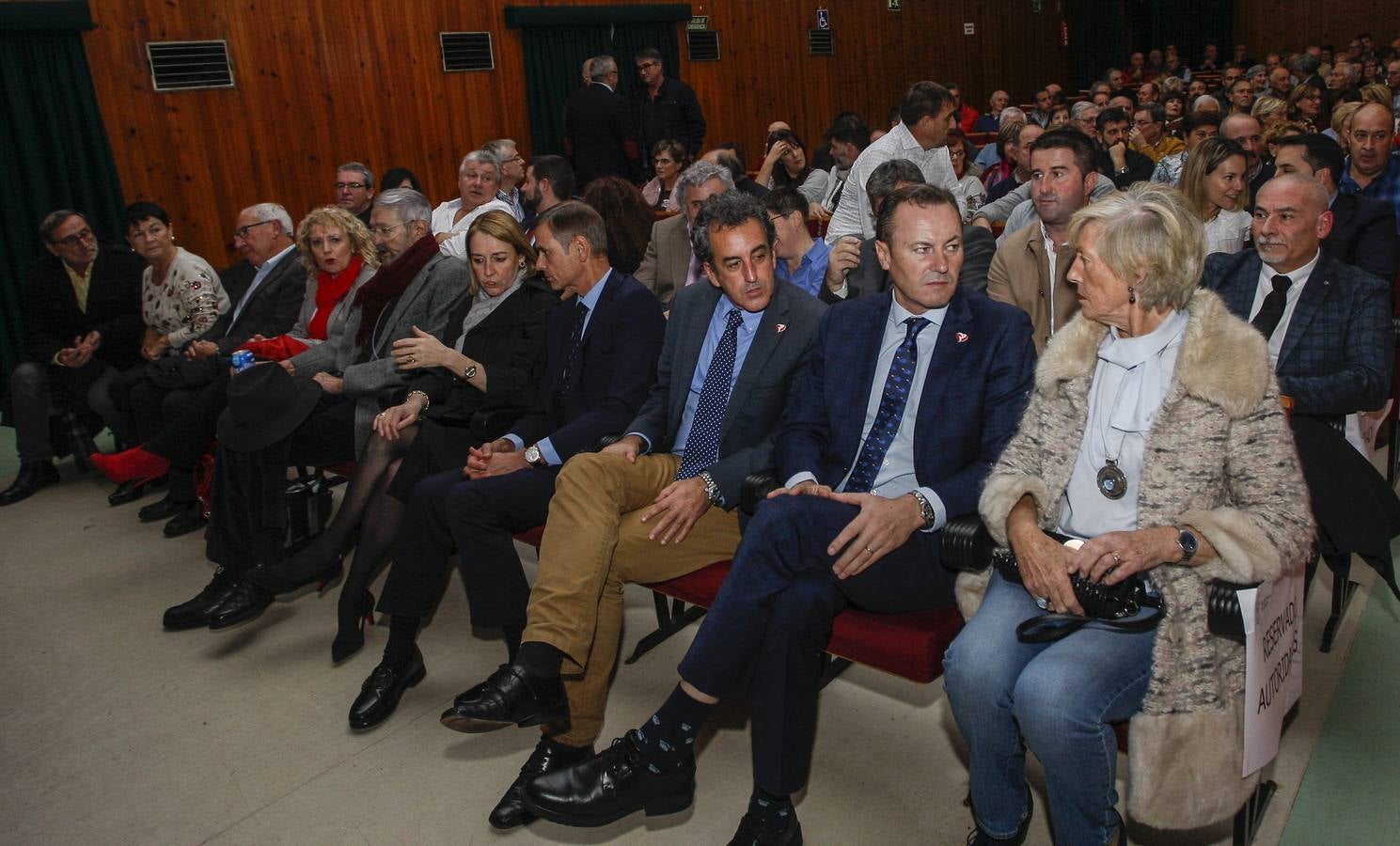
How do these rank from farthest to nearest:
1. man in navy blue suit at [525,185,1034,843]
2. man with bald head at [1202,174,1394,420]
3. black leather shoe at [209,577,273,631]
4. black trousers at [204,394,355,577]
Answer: black trousers at [204,394,355,577] → black leather shoe at [209,577,273,631] → man with bald head at [1202,174,1394,420] → man in navy blue suit at [525,185,1034,843]

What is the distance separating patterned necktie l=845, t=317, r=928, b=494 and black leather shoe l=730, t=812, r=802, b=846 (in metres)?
0.72


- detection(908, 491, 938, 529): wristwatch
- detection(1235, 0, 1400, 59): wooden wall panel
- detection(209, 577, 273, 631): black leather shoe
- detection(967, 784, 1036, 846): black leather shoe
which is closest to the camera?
detection(967, 784, 1036, 846): black leather shoe

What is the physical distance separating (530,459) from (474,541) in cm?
30

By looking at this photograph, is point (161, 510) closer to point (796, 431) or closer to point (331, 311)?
point (331, 311)

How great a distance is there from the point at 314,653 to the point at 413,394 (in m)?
0.86

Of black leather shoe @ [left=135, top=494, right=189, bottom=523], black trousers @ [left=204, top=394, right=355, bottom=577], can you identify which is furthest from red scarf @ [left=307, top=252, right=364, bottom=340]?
black leather shoe @ [left=135, top=494, right=189, bottom=523]

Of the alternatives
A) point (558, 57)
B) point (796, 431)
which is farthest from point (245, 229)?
point (558, 57)

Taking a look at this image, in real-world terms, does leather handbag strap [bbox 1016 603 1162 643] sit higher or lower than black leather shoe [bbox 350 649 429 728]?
higher

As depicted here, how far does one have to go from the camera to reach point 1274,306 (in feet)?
8.40

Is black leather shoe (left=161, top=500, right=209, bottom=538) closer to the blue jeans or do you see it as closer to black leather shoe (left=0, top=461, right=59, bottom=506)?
black leather shoe (left=0, top=461, right=59, bottom=506)

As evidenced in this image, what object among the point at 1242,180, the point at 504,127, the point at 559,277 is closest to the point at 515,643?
the point at 559,277

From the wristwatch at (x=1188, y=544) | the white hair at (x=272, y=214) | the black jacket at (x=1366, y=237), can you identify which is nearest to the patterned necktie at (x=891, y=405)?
the wristwatch at (x=1188, y=544)

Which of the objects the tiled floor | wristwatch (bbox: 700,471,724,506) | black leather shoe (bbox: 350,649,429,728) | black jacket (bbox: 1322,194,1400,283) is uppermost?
black jacket (bbox: 1322,194,1400,283)

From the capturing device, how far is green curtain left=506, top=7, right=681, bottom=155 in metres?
8.55
